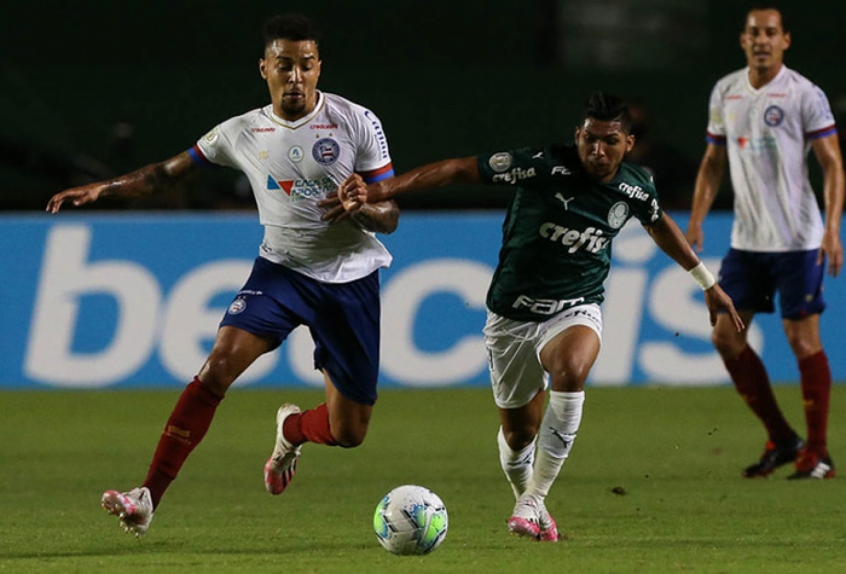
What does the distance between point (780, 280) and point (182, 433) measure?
3.87 metres

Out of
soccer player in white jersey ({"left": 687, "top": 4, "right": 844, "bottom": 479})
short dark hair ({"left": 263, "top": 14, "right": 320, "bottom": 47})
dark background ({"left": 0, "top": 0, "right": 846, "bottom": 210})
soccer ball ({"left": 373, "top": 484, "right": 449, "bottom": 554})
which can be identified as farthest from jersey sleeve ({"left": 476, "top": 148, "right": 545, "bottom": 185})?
dark background ({"left": 0, "top": 0, "right": 846, "bottom": 210})

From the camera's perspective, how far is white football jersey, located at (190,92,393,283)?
7.57 meters

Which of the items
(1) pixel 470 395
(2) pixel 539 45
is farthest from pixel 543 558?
(2) pixel 539 45

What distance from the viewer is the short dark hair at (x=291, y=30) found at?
741 centimetres

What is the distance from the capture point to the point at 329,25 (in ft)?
59.0

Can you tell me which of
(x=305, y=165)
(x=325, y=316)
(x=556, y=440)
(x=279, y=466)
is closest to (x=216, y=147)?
(x=305, y=165)

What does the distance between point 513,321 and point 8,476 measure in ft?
10.9

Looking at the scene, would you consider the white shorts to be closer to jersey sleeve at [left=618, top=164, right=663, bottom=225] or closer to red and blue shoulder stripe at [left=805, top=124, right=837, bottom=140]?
jersey sleeve at [left=618, top=164, right=663, bottom=225]

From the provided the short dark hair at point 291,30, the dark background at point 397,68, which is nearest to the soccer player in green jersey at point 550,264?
the short dark hair at point 291,30

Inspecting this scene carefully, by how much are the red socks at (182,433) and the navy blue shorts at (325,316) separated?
1.12 feet

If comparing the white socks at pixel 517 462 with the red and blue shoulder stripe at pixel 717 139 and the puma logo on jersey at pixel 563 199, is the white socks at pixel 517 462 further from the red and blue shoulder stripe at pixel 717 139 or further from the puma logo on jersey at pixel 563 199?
the red and blue shoulder stripe at pixel 717 139

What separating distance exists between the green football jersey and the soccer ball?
1.23 m

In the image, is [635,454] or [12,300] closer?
[635,454]

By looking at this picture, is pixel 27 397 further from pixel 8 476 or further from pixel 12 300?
→ pixel 8 476
